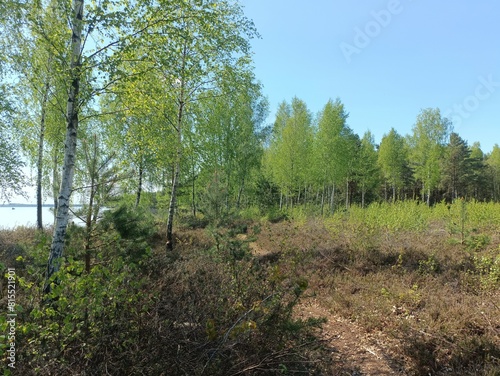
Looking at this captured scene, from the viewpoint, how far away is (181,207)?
669 inches

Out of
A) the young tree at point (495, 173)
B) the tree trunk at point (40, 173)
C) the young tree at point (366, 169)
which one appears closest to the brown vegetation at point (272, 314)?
the tree trunk at point (40, 173)

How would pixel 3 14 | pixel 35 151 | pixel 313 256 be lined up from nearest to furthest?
pixel 3 14 < pixel 313 256 < pixel 35 151

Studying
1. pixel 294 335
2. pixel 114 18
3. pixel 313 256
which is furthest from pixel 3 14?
pixel 313 256

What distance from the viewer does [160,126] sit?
9.69m

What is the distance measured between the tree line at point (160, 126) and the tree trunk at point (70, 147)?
0.02m

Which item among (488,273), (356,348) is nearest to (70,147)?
(356,348)

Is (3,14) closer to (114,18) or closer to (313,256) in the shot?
(114,18)

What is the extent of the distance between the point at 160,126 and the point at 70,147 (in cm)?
575

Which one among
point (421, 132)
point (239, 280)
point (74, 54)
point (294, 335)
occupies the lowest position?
point (294, 335)

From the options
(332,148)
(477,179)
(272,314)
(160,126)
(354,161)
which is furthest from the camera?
(477,179)

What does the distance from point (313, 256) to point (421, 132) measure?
27.9 metres

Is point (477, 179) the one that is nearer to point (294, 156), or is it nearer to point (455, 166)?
point (455, 166)

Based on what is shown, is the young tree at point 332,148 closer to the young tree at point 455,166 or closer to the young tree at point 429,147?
the young tree at point 429,147

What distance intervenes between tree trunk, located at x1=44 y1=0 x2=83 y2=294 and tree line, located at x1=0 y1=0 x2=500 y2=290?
0.02m
